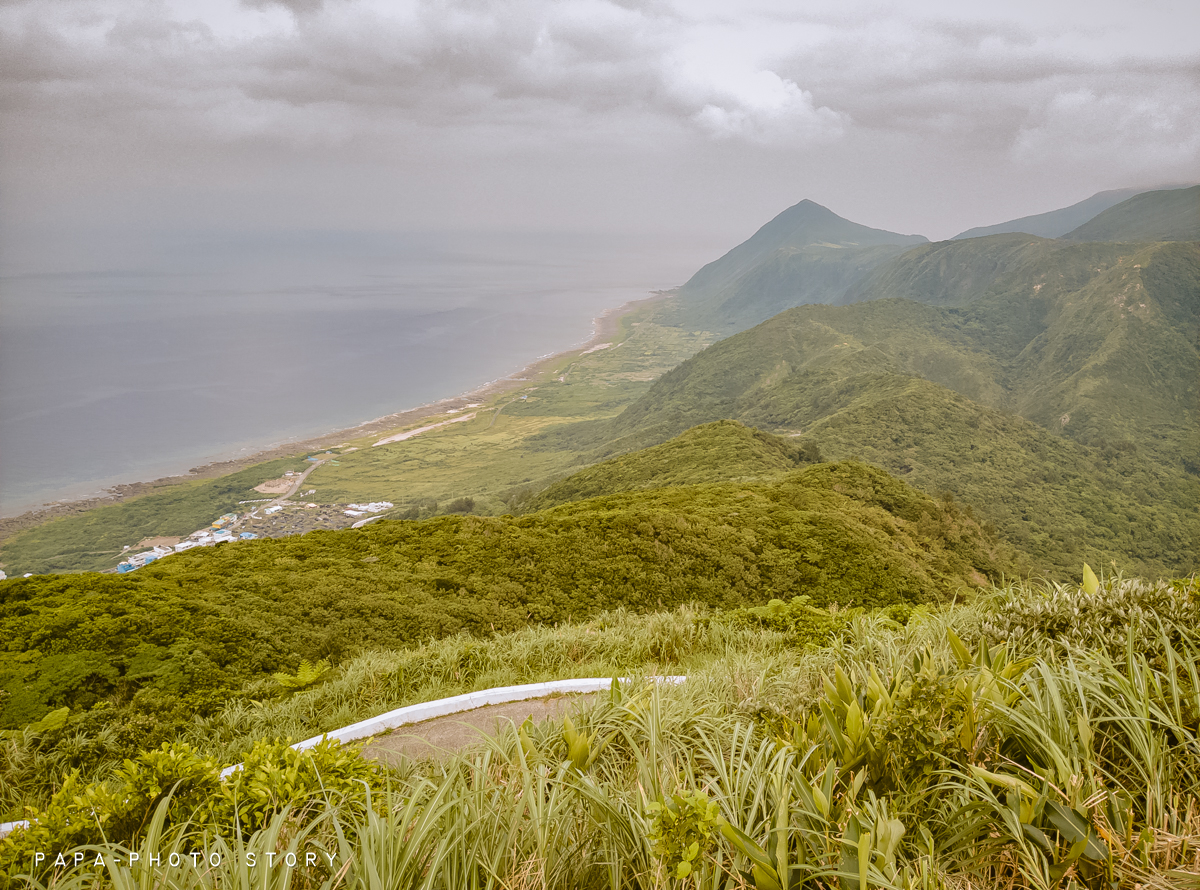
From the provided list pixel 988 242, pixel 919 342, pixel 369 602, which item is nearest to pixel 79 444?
pixel 369 602

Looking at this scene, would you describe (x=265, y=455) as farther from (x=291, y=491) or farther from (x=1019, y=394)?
(x=1019, y=394)

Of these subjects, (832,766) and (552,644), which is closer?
(832,766)

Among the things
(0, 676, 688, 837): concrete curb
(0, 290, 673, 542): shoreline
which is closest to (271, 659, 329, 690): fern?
(0, 676, 688, 837): concrete curb

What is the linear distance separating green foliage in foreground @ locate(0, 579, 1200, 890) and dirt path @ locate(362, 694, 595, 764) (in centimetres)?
171

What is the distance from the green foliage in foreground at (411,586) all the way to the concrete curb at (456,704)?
205 cm

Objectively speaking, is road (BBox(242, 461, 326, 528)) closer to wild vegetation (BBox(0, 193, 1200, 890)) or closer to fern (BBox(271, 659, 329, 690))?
wild vegetation (BBox(0, 193, 1200, 890))

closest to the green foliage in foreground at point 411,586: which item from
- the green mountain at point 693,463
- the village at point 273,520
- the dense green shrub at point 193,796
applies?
the dense green shrub at point 193,796

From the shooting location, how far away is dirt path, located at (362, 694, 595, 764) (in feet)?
16.8

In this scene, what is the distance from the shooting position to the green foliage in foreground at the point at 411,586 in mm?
7109

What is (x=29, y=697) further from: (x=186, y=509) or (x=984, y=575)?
(x=186, y=509)

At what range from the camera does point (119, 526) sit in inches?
2768

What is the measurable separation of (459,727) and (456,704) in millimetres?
423

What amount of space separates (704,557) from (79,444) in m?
124

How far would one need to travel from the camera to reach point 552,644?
26.5 ft
